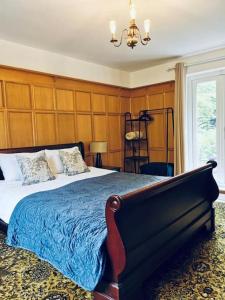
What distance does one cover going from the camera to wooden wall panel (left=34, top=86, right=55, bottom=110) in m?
4.05

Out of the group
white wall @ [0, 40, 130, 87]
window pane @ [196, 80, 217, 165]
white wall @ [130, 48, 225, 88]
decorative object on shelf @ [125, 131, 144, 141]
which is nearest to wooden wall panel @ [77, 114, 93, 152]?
white wall @ [0, 40, 130, 87]

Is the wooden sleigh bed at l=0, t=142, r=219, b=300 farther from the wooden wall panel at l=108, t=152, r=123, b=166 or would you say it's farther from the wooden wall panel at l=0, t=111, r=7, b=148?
the wooden wall panel at l=108, t=152, r=123, b=166

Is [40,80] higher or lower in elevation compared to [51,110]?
higher

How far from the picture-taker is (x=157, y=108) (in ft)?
17.6

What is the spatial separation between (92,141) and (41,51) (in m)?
1.93

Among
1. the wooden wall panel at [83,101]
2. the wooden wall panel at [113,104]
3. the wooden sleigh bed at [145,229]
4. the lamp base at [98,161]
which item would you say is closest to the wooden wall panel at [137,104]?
the wooden wall panel at [113,104]

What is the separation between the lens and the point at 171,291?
1871 millimetres

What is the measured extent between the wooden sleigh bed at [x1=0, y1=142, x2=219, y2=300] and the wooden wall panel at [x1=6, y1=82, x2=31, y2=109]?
2872 mm

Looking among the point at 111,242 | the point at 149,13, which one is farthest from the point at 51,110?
the point at 111,242

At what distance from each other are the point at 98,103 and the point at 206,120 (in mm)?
2260

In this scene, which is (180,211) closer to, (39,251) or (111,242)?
(111,242)

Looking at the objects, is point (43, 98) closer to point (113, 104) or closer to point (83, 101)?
point (83, 101)

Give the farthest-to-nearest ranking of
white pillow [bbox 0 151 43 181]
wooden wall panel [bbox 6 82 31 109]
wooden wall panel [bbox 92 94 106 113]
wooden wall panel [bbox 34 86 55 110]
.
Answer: wooden wall panel [bbox 92 94 106 113], wooden wall panel [bbox 34 86 55 110], wooden wall panel [bbox 6 82 31 109], white pillow [bbox 0 151 43 181]

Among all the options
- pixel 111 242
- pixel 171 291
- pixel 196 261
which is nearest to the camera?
pixel 111 242
